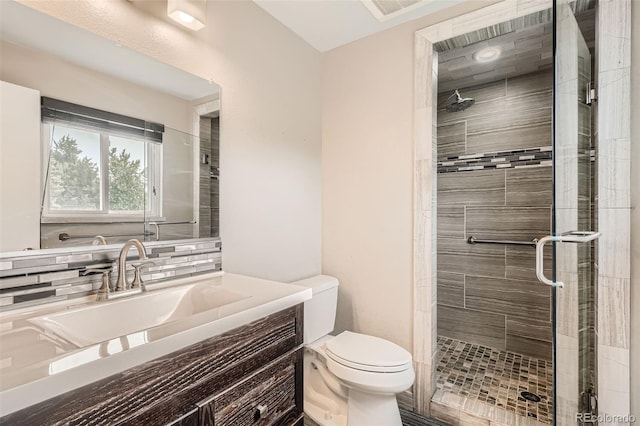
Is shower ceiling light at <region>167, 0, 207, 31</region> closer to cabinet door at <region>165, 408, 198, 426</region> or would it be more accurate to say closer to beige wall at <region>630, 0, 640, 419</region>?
cabinet door at <region>165, 408, 198, 426</region>

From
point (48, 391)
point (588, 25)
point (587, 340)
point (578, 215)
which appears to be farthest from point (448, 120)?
point (48, 391)

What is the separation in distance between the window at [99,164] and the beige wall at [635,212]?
194 cm

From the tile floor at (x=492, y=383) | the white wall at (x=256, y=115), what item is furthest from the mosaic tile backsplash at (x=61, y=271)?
the tile floor at (x=492, y=383)

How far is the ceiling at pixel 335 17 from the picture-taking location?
1.72 m

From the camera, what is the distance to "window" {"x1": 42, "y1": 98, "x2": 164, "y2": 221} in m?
1.03

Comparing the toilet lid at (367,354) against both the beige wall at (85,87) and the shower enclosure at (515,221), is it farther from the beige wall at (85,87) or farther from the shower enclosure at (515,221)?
the beige wall at (85,87)

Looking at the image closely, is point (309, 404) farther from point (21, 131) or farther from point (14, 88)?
point (14, 88)

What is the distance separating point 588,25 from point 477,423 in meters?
1.97

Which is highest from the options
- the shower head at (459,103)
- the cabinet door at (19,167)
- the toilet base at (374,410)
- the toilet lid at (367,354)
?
the shower head at (459,103)

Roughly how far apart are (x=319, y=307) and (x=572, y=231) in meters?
1.26

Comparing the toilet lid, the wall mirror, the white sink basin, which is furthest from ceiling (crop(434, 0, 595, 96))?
the white sink basin

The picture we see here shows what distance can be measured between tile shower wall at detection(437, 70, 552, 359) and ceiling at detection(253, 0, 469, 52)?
1.11 meters

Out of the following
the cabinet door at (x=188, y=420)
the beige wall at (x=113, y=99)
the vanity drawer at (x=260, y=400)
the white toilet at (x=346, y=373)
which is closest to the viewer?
the cabinet door at (x=188, y=420)

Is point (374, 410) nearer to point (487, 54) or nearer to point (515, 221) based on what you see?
point (515, 221)
